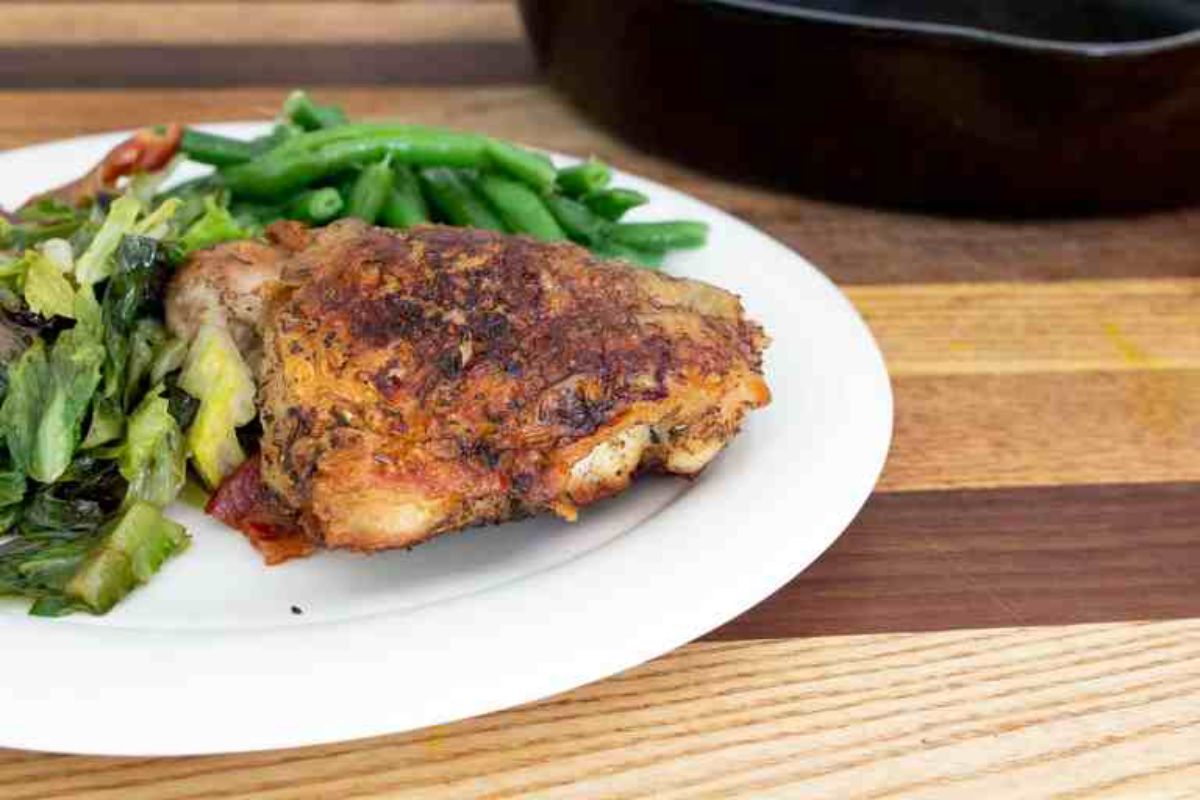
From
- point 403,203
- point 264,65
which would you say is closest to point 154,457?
point 403,203

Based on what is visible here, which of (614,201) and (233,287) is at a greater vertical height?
(233,287)

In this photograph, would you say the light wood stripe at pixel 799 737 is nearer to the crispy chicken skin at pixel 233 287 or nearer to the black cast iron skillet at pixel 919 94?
the crispy chicken skin at pixel 233 287

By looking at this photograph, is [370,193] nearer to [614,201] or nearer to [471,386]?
[614,201]

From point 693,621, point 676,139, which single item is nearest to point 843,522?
point 693,621

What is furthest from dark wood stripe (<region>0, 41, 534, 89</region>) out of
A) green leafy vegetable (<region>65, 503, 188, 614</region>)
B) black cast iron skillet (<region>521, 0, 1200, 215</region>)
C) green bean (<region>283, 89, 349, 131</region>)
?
green leafy vegetable (<region>65, 503, 188, 614</region>)

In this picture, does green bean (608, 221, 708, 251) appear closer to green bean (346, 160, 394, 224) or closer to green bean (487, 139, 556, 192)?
green bean (487, 139, 556, 192)

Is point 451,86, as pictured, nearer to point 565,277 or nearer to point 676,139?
point 676,139
